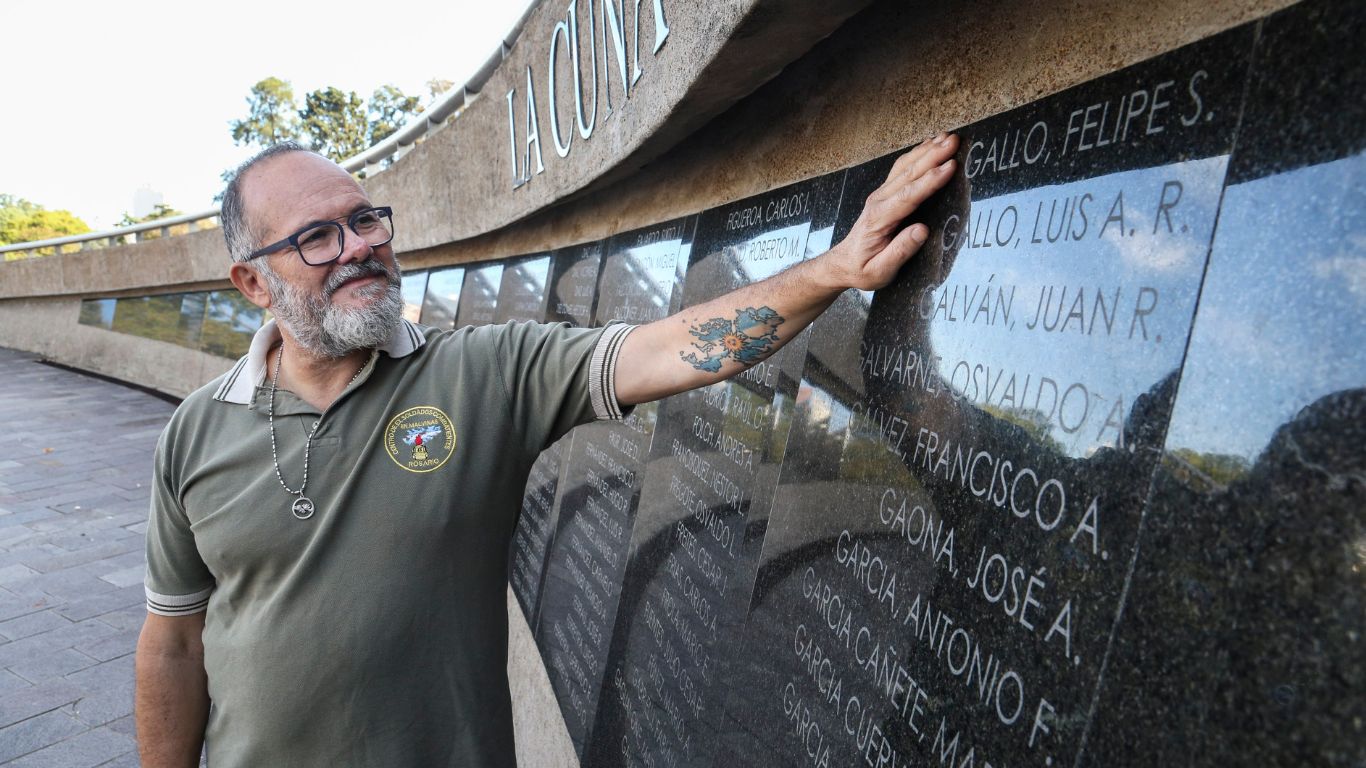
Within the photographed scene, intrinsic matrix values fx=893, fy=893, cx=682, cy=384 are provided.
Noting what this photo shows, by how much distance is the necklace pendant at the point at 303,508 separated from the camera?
7.08 feet

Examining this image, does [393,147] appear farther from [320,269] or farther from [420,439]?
[420,439]

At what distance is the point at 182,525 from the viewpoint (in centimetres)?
232

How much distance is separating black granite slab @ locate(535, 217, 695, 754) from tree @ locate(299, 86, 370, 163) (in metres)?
61.5

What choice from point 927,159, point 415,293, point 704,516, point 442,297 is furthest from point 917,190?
point 415,293

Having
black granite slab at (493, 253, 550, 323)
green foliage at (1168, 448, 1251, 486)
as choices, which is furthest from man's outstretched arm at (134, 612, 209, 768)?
black granite slab at (493, 253, 550, 323)

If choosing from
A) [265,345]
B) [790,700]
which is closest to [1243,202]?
[790,700]

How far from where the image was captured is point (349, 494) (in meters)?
2.16

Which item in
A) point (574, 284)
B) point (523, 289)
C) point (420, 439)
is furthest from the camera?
point (523, 289)

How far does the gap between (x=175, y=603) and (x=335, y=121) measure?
6591 cm

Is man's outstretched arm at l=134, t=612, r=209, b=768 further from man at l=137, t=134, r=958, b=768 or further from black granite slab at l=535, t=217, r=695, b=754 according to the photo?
black granite slab at l=535, t=217, r=695, b=754

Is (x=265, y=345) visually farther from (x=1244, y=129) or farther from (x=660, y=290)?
(x=1244, y=129)

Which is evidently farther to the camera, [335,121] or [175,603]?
[335,121]

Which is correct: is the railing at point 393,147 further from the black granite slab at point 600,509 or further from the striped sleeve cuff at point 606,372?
the striped sleeve cuff at point 606,372

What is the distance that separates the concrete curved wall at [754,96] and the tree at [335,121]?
60037mm
